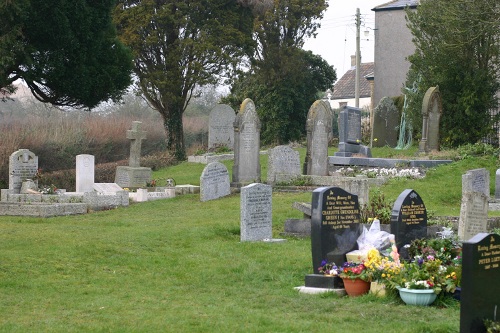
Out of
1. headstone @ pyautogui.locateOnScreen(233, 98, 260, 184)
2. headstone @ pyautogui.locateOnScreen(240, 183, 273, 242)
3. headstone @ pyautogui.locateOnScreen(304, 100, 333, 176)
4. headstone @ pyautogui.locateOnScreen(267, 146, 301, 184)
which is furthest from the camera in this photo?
headstone @ pyautogui.locateOnScreen(304, 100, 333, 176)

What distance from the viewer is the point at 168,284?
11844 mm

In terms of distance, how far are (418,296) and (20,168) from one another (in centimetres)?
1511

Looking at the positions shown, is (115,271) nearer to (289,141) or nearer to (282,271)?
(282,271)

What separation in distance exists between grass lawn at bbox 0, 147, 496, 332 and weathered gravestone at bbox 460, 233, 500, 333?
41 cm

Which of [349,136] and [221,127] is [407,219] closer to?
[349,136]

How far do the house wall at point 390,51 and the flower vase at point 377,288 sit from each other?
37778 millimetres

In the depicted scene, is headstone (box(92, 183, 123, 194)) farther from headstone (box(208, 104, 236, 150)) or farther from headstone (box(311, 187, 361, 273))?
headstone (box(208, 104, 236, 150))

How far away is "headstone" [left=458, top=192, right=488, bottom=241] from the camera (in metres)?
13.9

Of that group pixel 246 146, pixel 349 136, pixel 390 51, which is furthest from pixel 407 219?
pixel 390 51

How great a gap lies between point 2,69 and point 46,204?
728cm

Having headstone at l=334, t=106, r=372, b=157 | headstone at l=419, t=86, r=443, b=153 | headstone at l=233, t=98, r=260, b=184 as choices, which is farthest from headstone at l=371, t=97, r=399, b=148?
headstone at l=233, t=98, r=260, b=184

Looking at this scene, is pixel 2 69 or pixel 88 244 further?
pixel 2 69

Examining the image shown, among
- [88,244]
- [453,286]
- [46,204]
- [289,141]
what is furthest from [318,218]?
[289,141]

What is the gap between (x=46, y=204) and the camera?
2036 centimetres
